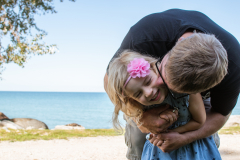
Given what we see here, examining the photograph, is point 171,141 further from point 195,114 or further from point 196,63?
point 196,63

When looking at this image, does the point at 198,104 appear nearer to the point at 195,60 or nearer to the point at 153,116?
the point at 153,116

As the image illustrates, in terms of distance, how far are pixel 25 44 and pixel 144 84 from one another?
880cm

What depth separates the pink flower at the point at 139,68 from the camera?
2080 millimetres

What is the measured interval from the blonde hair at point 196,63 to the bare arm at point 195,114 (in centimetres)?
49

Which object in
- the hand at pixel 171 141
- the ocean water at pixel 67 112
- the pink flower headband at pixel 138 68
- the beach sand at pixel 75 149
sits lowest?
the ocean water at pixel 67 112

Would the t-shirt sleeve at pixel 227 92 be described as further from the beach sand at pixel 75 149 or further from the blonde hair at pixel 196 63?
the beach sand at pixel 75 149

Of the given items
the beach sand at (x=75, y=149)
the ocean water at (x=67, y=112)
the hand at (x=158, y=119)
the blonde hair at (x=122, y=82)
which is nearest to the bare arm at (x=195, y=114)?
the hand at (x=158, y=119)

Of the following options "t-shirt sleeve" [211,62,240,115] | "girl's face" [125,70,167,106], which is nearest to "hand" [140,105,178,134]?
"girl's face" [125,70,167,106]

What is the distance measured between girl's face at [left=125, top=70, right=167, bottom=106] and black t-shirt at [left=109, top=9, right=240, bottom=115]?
0.28m

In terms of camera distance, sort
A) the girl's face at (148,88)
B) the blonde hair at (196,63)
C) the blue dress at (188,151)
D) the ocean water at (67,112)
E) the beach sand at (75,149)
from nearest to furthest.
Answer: the blonde hair at (196,63)
the girl's face at (148,88)
the blue dress at (188,151)
the beach sand at (75,149)
the ocean water at (67,112)

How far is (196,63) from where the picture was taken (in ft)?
5.54

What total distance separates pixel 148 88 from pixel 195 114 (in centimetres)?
62

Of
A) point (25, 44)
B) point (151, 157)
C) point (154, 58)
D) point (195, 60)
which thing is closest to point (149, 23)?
point (154, 58)

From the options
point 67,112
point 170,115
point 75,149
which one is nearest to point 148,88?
point 170,115
